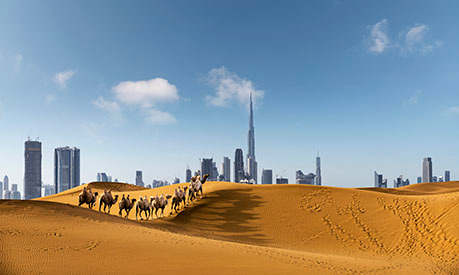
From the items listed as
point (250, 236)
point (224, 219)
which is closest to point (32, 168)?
point (224, 219)

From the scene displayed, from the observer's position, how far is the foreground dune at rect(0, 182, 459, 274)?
28.5 feet

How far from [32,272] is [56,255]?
4.23ft

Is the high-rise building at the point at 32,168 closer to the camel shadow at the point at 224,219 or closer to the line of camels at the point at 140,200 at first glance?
the line of camels at the point at 140,200

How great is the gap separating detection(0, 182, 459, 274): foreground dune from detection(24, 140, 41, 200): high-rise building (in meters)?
187

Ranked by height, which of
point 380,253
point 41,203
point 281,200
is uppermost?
point 41,203

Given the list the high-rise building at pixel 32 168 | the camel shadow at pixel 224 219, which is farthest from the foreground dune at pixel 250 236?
the high-rise building at pixel 32 168

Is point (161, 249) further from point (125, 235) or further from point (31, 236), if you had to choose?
point (31, 236)

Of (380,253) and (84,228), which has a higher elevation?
(84,228)

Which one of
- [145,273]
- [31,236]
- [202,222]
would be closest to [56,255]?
[31,236]

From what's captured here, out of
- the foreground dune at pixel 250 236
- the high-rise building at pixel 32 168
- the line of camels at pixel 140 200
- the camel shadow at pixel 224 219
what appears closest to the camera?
→ the foreground dune at pixel 250 236

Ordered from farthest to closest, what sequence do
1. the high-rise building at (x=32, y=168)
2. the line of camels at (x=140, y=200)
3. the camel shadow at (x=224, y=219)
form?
the high-rise building at (x=32, y=168)
the camel shadow at (x=224, y=219)
the line of camels at (x=140, y=200)

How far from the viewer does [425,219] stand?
21844 mm

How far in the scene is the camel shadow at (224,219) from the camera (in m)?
18.6

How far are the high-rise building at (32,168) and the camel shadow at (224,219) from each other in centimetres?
18499
